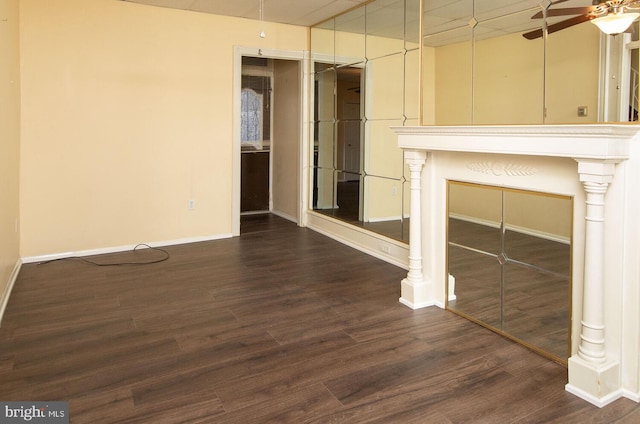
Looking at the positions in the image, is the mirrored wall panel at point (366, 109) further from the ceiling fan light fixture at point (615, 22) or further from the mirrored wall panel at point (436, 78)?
the ceiling fan light fixture at point (615, 22)

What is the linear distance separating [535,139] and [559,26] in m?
0.64

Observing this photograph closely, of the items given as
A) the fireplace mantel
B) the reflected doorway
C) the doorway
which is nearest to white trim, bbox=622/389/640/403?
the fireplace mantel

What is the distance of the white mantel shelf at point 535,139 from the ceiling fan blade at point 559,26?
562 mm

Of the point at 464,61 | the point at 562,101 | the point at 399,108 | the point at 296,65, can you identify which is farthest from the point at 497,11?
the point at 296,65

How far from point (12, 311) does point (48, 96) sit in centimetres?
219

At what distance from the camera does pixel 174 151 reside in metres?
5.23

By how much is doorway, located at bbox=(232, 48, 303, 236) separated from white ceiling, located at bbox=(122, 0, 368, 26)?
0.96m

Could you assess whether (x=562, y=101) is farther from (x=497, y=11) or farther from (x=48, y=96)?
(x=48, y=96)

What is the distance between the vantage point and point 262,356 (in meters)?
2.67

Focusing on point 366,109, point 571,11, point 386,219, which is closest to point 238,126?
point 366,109

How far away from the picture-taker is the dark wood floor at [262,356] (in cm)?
216

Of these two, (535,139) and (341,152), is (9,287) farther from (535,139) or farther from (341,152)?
(535,139)

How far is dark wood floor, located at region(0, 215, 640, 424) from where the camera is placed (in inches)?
85.0

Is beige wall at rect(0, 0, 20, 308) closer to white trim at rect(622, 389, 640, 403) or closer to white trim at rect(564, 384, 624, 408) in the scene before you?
white trim at rect(564, 384, 624, 408)
